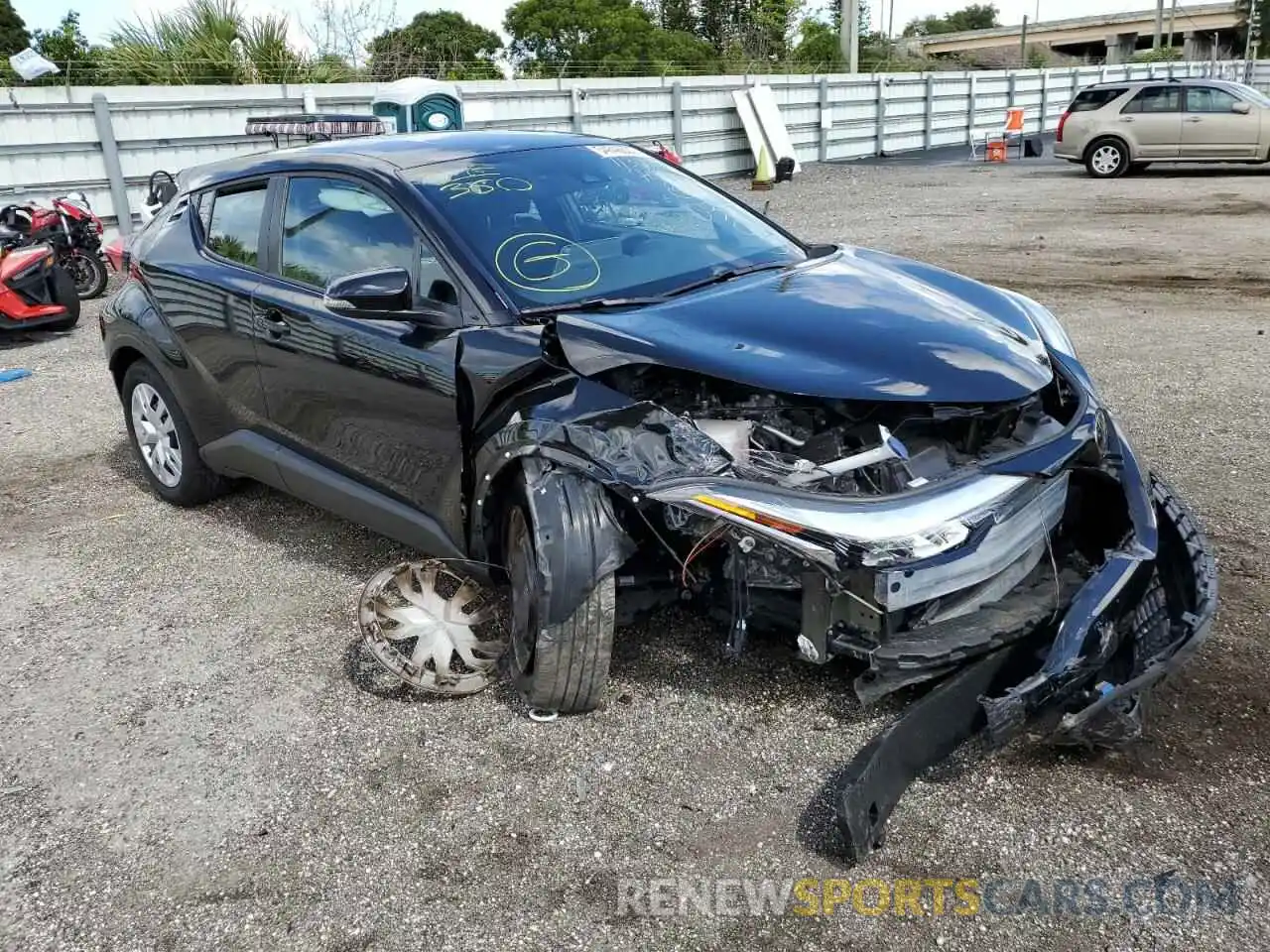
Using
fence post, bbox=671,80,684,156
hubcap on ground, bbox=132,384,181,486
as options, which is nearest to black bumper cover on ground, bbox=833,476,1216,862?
hubcap on ground, bbox=132,384,181,486

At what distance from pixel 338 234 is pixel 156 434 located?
1.80m

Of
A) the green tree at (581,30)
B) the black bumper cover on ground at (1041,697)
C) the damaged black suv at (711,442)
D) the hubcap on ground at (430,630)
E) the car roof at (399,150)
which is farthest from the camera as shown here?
the green tree at (581,30)

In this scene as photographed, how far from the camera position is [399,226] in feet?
12.6

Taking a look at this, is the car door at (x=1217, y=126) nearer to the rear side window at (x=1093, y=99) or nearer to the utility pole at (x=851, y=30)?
the rear side window at (x=1093, y=99)

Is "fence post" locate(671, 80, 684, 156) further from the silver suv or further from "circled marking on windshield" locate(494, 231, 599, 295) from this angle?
"circled marking on windshield" locate(494, 231, 599, 295)

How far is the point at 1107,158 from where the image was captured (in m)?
18.7

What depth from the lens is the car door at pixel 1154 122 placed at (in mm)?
17641

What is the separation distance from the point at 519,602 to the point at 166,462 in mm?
2777

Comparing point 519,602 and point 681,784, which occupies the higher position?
point 519,602

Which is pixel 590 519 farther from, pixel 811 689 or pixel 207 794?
pixel 207 794

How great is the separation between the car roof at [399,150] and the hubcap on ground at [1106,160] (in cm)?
1664

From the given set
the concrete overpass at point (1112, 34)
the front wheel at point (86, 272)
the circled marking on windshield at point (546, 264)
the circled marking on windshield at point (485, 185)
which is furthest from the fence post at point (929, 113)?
the concrete overpass at point (1112, 34)

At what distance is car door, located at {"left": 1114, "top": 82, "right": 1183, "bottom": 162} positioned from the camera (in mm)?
17641

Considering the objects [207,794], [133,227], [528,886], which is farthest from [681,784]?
[133,227]
